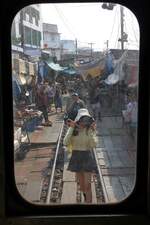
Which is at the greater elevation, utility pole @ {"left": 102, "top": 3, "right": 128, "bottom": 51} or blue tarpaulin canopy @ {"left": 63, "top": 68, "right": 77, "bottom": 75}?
utility pole @ {"left": 102, "top": 3, "right": 128, "bottom": 51}

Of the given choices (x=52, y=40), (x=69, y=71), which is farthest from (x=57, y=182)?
(x=52, y=40)

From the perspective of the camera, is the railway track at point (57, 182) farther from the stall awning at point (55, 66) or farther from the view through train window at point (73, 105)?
the stall awning at point (55, 66)

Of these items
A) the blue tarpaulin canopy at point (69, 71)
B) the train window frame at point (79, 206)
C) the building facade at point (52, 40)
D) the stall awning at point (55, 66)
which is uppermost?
the building facade at point (52, 40)

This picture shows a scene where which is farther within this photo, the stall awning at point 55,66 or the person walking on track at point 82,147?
the person walking on track at point 82,147

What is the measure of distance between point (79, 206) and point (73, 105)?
620 millimetres

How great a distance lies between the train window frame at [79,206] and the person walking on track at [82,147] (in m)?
0.13

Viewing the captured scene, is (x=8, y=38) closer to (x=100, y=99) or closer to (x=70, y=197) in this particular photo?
(x=100, y=99)

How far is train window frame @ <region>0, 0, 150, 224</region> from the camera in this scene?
2803 millimetres

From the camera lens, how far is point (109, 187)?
2.94 meters

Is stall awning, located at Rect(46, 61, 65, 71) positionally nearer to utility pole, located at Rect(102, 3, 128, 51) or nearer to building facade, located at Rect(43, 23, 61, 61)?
building facade, located at Rect(43, 23, 61, 61)

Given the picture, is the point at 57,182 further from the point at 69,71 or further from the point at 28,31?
the point at 28,31

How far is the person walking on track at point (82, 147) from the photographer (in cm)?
291

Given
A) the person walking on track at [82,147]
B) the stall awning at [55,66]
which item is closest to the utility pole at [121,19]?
the stall awning at [55,66]

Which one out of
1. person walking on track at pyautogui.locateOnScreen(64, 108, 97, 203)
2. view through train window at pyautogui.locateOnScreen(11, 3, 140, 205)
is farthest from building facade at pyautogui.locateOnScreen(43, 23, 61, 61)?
person walking on track at pyautogui.locateOnScreen(64, 108, 97, 203)
